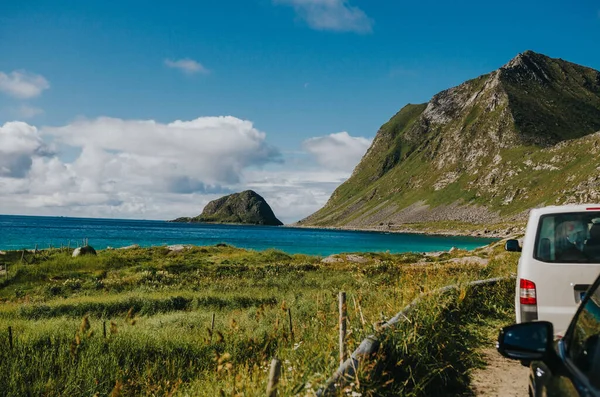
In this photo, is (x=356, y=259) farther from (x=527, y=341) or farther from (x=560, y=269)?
(x=527, y=341)

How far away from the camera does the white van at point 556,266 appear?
6387 millimetres

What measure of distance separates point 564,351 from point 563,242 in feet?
15.8

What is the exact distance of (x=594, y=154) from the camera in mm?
149375

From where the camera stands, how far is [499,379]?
705 cm

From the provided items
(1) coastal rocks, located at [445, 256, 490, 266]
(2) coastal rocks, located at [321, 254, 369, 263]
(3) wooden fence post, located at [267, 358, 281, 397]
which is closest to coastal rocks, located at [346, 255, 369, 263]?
(2) coastal rocks, located at [321, 254, 369, 263]

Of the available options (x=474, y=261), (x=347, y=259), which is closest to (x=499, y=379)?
(x=474, y=261)

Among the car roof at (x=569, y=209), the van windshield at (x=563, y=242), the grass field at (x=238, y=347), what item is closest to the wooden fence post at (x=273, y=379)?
the grass field at (x=238, y=347)

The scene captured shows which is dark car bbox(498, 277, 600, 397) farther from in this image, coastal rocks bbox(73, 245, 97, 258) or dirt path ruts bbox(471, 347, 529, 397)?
coastal rocks bbox(73, 245, 97, 258)

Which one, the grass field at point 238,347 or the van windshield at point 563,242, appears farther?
the van windshield at point 563,242

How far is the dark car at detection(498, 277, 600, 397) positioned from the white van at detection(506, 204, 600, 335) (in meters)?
3.87

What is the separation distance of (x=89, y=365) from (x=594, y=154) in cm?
17210

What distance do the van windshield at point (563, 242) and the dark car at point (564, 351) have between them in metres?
4.12

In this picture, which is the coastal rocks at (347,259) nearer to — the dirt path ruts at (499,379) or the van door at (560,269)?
the dirt path ruts at (499,379)

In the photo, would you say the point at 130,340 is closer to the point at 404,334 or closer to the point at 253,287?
the point at 404,334
